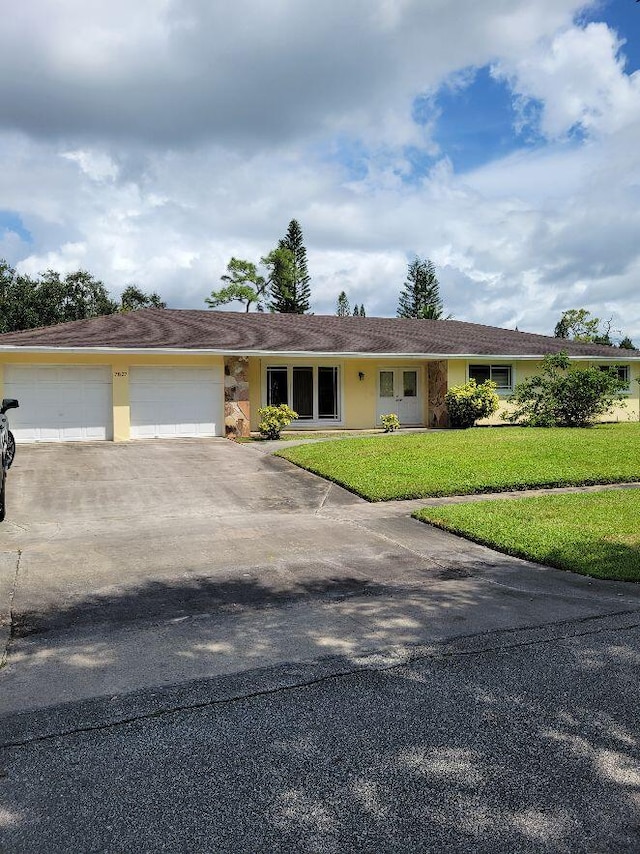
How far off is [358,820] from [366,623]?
90.6 inches

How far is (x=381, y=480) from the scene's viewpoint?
11.7 meters

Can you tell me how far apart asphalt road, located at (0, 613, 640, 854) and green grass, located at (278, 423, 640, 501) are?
685 centimetres

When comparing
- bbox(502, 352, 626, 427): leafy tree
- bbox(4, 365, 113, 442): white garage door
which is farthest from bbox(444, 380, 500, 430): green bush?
bbox(4, 365, 113, 442): white garage door

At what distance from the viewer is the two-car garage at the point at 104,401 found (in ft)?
59.8

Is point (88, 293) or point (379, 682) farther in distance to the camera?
point (88, 293)

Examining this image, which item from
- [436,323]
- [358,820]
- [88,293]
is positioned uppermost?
[88,293]

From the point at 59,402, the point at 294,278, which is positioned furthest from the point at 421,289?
the point at 59,402

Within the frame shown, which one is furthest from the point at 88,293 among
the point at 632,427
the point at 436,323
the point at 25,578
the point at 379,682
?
the point at 379,682

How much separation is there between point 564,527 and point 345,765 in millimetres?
6037

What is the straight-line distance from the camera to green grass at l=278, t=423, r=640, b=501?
37.2ft

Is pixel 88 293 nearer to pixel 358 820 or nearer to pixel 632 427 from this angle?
pixel 632 427

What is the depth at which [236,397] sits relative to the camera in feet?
66.7

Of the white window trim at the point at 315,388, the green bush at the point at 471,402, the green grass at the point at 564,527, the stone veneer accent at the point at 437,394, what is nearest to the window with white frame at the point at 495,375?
the stone veneer accent at the point at 437,394

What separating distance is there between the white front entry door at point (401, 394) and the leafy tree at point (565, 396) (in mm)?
3415
